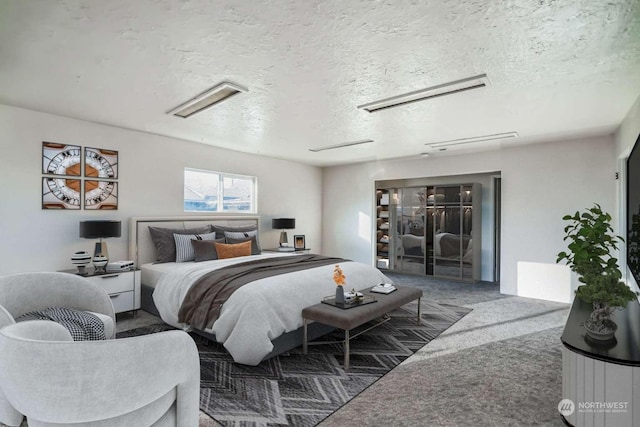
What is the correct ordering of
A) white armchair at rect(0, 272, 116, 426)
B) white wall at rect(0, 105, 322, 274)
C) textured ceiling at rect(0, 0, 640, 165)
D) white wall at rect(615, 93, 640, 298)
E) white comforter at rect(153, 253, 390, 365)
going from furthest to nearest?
1. white wall at rect(0, 105, 322, 274)
2. white wall at rect(615, 93, 640, 298)
3. white comforter at rect(153, 253, 390, 365)
4. white armchair at rect(0, 272, 116, 426)
5. textured ceiling at rect(0, 0, 640, 165)

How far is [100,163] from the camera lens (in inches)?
169

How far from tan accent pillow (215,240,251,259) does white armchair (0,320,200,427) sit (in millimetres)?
3167

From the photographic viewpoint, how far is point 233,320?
9.48 ft

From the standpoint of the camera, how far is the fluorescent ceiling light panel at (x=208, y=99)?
9.85 ft

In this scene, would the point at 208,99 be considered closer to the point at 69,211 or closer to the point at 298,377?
the point at 69,211

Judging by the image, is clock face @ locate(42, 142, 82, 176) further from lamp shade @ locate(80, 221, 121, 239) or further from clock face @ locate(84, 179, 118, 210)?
lamp shade @ locate(80, 221, 121, 239)

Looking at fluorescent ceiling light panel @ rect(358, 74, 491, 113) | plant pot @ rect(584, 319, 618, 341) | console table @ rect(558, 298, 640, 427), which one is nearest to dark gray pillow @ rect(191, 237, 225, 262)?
fluorescent ceiling light panel @ rect(358, 74, 491, 113)

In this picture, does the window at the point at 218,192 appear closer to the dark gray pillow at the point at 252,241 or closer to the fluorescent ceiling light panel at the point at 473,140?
the dark gray pillow at the point at 252,241

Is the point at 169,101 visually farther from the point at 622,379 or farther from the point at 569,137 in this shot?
the point at 569,137

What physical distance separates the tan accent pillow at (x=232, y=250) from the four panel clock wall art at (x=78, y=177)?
4.84 ft

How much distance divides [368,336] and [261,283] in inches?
51.2

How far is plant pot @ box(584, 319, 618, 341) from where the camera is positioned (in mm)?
1918

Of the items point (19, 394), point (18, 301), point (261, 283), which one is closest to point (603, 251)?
point (261, 283)

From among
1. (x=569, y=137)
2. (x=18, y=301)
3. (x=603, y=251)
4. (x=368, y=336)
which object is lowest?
(x=368, y=336)
